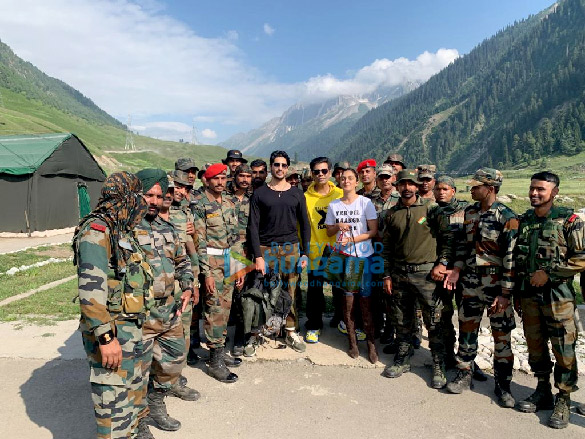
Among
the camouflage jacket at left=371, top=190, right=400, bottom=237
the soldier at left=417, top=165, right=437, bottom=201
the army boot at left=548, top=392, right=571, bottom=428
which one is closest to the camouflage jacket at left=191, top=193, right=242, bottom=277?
the camouflage jacket at left=371, top=190, right=400, bottom=237

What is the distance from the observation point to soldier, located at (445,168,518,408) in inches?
152

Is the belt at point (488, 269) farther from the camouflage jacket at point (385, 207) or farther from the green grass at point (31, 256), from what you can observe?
the green grass at point (31, 256)

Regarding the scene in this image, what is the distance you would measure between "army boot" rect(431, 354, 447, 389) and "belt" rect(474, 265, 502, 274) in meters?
1.16

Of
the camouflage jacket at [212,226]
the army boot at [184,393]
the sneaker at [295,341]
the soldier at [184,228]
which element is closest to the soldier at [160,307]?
the soldier at [184,228]

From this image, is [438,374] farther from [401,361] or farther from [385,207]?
[385,207]

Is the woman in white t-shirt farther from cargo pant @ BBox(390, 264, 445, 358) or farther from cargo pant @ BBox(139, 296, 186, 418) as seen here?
cargo pant @ BBox(139, 296, 186, 418)

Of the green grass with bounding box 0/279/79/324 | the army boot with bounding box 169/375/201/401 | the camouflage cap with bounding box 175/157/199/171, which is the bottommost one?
the green grass with bounding box 0/279/79/324

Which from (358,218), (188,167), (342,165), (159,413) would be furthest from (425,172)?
(159,413)

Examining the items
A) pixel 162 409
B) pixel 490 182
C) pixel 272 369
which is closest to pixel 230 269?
pixel 272 369

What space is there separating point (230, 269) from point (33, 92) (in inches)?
6404

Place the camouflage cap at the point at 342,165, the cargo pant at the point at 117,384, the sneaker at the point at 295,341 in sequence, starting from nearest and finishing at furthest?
the cargo pant at the point at 117,384, the sneaker at the point at 295,341, the camouflage cap at the point at 342,165

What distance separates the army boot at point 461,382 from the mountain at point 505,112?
92.4m

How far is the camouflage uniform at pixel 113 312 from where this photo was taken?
2.51 metres

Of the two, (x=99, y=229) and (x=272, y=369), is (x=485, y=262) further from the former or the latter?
(x=99, y=229)
